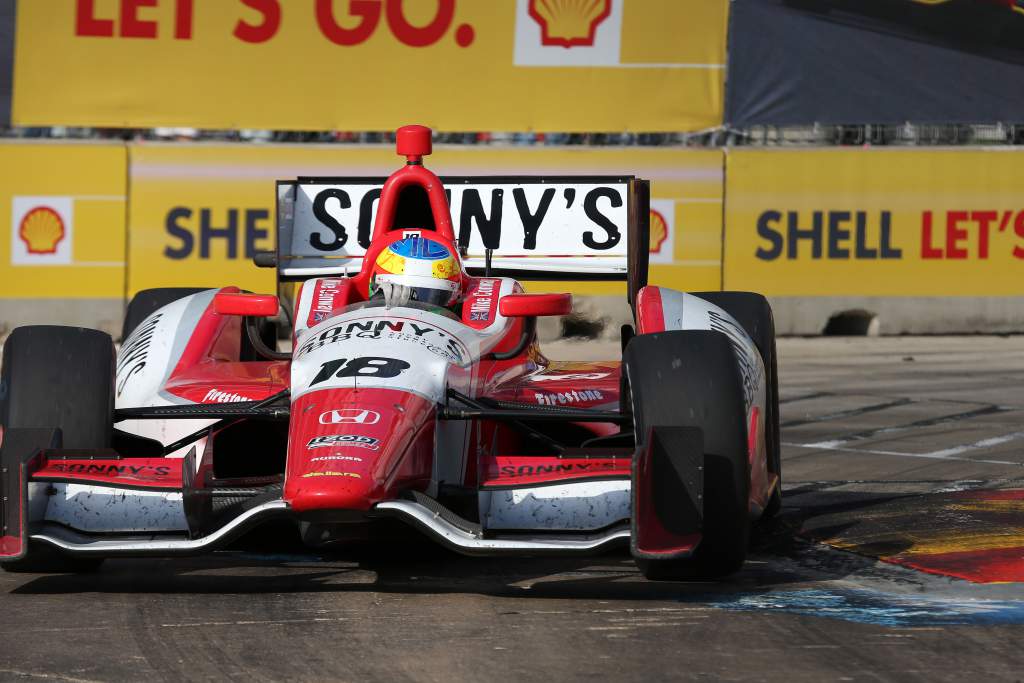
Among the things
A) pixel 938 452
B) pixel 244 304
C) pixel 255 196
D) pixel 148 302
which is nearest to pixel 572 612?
pixel 244 304

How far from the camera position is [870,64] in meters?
16.6

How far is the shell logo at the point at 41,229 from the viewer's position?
15.9 metres

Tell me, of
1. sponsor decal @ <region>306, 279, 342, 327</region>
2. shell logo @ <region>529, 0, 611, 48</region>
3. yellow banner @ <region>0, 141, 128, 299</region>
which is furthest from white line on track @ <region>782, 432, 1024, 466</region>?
yellow banner @ <region>0, 141, 128, 299</region>

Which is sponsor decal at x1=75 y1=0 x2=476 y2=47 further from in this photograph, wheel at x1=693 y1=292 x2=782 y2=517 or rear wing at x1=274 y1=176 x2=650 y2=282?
wheel at x1=693 y1=292 x2=782 y2=517

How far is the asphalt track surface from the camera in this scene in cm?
524

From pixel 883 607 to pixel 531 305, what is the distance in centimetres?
205

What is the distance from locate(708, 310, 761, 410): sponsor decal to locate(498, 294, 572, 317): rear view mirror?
0.75 meters

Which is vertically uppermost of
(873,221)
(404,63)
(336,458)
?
(404,63)

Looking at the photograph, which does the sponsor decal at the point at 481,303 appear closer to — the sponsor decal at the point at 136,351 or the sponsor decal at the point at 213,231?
the sponsor decal at the point at 136,351

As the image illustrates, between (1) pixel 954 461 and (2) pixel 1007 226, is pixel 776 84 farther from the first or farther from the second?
(1) pixel 954 461

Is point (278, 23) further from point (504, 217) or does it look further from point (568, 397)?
point (568, 397)

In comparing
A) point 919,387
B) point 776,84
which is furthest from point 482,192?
point 776,84

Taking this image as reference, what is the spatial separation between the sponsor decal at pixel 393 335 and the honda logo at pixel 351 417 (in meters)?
0.58

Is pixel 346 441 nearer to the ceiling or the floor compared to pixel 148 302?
nearer to the floor
